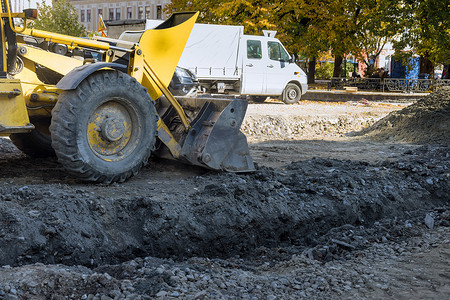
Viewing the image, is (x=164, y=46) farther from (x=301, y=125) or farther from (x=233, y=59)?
(x=233, y=59)

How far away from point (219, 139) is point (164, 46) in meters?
1.41

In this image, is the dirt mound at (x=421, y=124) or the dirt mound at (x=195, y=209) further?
the dirt mound at (x=421, y=124)

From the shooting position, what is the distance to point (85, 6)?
240ft

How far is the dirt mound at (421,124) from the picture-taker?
1238cm

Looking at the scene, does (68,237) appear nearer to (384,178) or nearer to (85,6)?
(384,178)

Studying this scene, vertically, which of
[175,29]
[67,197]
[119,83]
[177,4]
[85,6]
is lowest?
[67,197]

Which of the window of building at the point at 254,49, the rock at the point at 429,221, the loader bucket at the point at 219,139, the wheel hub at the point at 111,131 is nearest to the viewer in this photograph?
the rock at the point at 429,221

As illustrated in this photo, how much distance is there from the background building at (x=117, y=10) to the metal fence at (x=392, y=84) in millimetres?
40482

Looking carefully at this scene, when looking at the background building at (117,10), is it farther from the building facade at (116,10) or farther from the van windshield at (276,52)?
the van windshield at (276,52)

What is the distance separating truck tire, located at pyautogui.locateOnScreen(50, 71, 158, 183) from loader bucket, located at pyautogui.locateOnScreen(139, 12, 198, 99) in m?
0.60

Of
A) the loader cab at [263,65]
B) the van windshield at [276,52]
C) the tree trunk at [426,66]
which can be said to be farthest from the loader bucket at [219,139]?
the tree trunk at [426,66]

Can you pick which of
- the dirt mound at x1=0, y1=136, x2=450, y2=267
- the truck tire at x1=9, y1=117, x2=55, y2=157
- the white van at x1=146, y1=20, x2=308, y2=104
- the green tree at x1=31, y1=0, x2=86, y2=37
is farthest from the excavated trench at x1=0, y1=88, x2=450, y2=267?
the green tree at x1=31, y1=0, x2=86, y2=37

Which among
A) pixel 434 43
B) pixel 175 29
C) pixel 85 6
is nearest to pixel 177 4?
A: pixel 434 43

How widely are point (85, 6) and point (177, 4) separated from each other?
158ft
